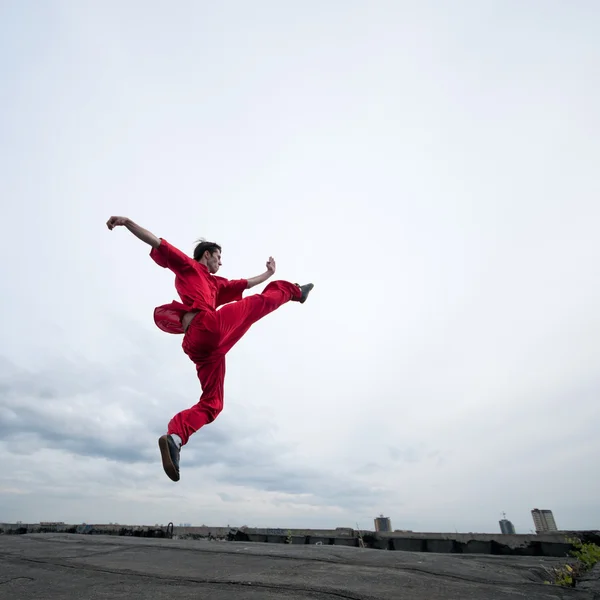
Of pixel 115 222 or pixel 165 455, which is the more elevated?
pixel 115 222

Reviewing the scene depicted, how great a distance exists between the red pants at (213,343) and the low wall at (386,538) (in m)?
5.26

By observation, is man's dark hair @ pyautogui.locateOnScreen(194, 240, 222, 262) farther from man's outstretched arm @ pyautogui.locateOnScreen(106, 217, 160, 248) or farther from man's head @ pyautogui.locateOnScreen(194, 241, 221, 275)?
man's outstretched arm @ pyautogui.locateOnScreen(106, 217, 160, 248)

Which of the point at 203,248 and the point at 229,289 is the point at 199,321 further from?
the point at 203,248

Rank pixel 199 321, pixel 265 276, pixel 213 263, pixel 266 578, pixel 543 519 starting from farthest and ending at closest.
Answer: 1. pixel 543 519
2. pixel 265 276
3. pixel 213 263
4. pixel 199 321
5. pixel 266 578

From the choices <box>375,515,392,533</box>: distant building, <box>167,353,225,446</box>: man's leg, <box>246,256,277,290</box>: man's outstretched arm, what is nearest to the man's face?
<box>246,256,277,290</box>: man's outstretched arm

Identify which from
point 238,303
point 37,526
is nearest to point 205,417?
point 238,303

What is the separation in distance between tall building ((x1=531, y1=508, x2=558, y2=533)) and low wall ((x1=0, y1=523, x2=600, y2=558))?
5.03m

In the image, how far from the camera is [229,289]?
15.2ft

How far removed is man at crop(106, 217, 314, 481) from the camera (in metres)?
3.57

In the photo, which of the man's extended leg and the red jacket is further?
the red jacket

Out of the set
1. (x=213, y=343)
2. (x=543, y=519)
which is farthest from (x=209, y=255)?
(x=543, y=519)

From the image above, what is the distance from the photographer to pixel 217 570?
2.99 metres

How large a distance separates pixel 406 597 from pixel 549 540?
219 inches

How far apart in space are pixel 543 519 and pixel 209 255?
11.7 m
